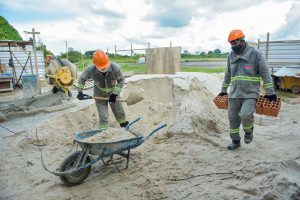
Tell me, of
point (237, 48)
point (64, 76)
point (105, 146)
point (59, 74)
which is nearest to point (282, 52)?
point (64, 76)

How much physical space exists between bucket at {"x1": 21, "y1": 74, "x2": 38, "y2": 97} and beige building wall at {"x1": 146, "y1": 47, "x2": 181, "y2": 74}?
5.26 meters

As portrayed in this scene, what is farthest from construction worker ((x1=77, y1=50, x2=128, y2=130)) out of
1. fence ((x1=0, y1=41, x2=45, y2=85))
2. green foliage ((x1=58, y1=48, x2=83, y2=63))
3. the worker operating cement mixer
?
green foliage ((x1=58, y1=48, x2=83, y2=63))

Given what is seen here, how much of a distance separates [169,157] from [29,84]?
8952 mm

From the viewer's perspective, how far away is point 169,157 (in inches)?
170

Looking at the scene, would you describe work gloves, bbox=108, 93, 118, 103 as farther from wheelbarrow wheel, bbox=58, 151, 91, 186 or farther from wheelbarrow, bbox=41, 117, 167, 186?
wheelbarrow wheel, bbox=58, 151, 91, 186

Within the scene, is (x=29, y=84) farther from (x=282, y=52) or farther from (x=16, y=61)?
(x=282, y=52)

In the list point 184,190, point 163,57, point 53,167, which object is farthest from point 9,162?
point 163,57

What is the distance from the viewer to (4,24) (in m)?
24.1

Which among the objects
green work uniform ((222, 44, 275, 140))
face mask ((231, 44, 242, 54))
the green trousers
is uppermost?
face mask ((231, 44, 242, 54))

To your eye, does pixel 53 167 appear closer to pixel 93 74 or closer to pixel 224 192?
pixel 93 74

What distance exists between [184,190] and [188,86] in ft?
13.4

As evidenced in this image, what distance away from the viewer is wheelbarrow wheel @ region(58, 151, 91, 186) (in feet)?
12.3

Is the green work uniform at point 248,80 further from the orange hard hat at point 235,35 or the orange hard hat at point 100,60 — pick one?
the orange hard hat at point 100,60

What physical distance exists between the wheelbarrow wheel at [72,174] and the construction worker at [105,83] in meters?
1.46
